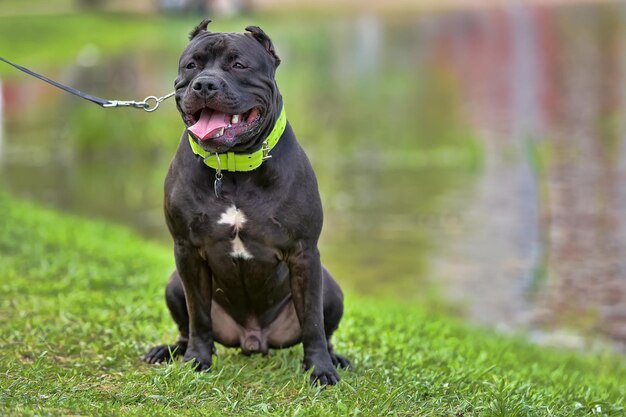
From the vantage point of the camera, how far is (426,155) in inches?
657

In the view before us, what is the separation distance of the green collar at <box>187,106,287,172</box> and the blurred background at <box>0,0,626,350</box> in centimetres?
481

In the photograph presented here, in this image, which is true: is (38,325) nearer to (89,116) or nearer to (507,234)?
(507,234)

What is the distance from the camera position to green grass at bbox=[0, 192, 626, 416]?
196 inches

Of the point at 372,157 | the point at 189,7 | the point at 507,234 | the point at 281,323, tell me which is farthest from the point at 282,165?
the point at 189,7

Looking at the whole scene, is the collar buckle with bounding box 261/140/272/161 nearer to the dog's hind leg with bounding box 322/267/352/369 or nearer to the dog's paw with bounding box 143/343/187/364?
the dog's hind leg with bounding box 322/267/352/369

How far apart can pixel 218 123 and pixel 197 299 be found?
0.96 meters

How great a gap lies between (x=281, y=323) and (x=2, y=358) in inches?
54.9

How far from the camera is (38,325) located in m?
6.38

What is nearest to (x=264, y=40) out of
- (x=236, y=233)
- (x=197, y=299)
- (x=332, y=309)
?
(x=236, y=233)

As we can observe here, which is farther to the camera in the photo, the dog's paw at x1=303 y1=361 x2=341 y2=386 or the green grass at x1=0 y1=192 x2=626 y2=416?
the dog's paw at x1=303 y1=361 x2=341 y2=386

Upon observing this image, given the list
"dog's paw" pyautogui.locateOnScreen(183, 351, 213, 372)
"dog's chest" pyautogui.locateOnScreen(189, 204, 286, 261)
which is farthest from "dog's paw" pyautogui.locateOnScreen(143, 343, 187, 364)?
"dog's chest" pyautogui.locateOnScreen(189, 204, 286, 261)

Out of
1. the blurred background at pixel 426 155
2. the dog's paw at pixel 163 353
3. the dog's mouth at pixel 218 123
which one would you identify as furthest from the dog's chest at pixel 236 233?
the blurred background at pixel 426 155

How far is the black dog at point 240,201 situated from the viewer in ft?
16.5

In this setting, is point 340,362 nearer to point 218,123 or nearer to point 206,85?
point 218,123
